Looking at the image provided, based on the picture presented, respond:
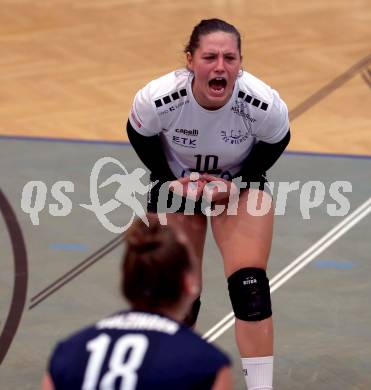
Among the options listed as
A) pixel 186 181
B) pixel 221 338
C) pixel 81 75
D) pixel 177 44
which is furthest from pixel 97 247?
pixel 177 44

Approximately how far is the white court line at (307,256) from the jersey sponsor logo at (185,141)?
4.35 feet

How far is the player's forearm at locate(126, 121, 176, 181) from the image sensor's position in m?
6.33

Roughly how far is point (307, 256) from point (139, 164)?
202cm

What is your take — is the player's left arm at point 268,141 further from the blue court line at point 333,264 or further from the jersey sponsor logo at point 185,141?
Answer: the blue court line at point 333,264

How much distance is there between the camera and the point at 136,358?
137 inches


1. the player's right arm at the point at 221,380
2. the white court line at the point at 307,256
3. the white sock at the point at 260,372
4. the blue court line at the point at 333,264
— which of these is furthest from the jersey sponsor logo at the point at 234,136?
the player's right arm at the point at 221,380

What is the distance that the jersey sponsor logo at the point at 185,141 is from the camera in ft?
20.4

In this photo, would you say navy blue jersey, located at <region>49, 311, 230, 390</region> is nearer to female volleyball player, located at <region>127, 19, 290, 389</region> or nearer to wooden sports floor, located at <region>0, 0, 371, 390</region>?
female volleyball player, located at <region>127, 19, 290, 389</region>

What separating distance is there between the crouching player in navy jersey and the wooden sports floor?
10.0 feet

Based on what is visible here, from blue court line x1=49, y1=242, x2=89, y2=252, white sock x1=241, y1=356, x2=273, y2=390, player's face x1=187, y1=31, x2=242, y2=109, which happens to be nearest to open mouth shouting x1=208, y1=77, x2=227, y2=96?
player's face x1=187, y1=31, x2=242, y2=109

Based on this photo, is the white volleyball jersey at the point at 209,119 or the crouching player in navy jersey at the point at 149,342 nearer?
the crouching player in navy jersey at the point at 149,342

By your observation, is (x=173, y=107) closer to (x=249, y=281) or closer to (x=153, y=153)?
(x=153, y=153)

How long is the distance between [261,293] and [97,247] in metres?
2.50

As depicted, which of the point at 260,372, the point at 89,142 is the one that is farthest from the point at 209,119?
the point at 89,142
